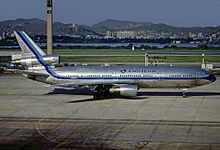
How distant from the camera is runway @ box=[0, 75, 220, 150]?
2242 centimetres

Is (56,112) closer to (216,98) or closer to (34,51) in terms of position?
(34,51)

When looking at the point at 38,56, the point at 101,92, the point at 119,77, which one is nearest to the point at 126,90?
the point at 119,77

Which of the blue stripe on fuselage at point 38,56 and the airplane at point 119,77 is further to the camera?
the blue stripe on fuselage at point 38,56

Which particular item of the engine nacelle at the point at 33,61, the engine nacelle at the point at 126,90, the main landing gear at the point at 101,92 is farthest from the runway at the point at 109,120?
the engine nacelle at the point at 33,61

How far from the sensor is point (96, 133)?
80.4 ft

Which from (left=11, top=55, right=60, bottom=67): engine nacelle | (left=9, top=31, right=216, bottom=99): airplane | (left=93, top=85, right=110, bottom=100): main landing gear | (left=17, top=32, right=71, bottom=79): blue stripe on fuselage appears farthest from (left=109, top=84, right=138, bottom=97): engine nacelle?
(left=11, top=55, right=60, bottom=67): engine nacelle

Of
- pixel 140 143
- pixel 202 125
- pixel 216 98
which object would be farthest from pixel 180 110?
pixel 140 143

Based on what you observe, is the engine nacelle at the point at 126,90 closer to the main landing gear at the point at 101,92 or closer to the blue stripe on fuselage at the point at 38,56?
the main landing gear at the point at 101,92

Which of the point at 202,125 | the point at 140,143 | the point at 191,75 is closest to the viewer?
the point at 140,143

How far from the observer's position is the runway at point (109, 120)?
883 inches

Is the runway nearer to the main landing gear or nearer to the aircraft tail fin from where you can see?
the main landing gear

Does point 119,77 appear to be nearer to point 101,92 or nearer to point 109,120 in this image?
point 101,92

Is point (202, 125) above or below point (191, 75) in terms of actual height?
below

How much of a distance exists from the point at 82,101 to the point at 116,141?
14.3m
